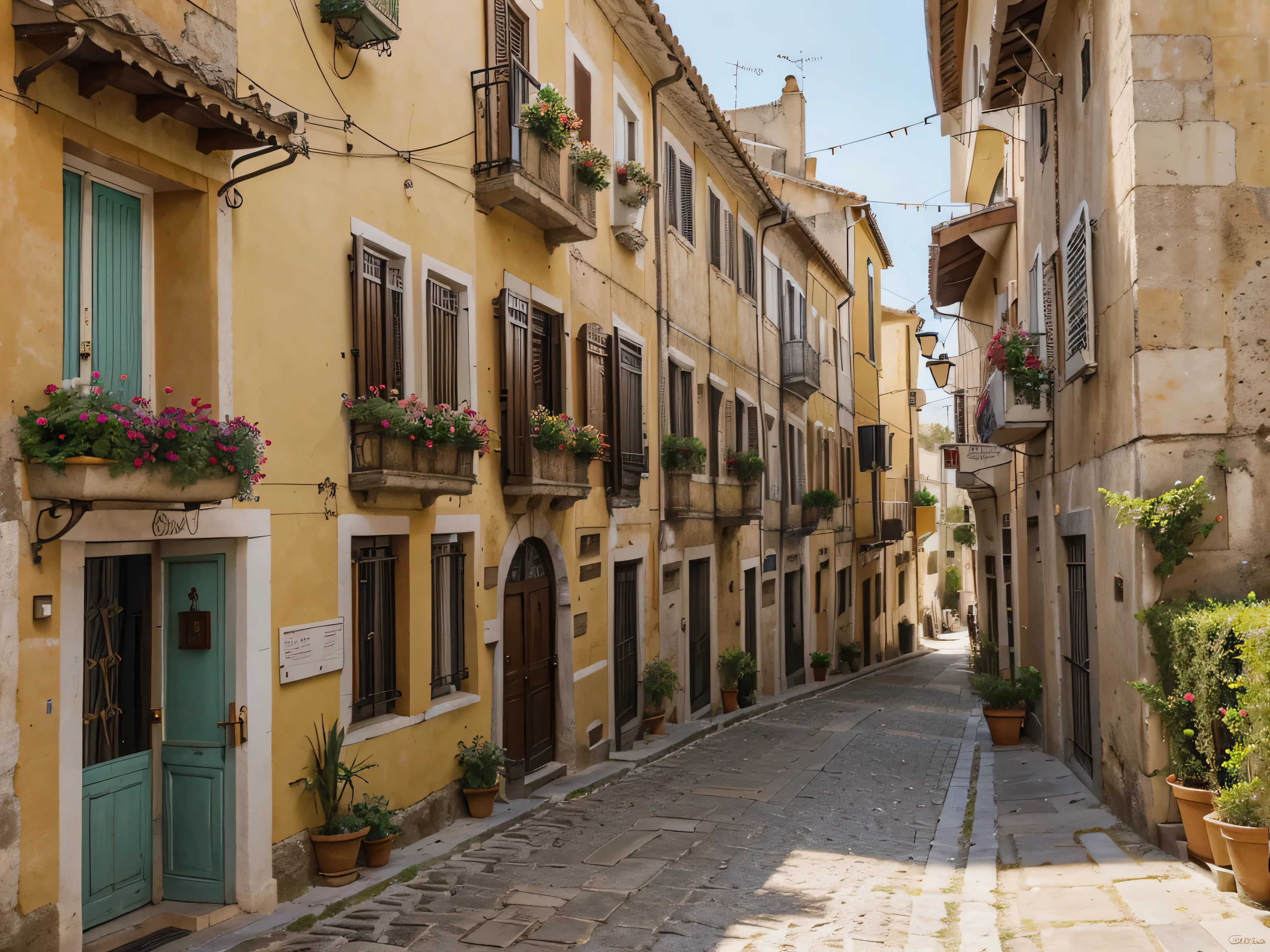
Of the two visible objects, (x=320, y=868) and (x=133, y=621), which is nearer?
(x=133, y=621)

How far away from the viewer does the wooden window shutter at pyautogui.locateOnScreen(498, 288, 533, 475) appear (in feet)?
33.6

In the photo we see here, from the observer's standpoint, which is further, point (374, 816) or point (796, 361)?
point (796, 361)

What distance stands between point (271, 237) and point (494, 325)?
3.35 meters

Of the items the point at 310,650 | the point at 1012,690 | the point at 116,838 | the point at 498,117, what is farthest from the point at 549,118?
the point at 1012,690

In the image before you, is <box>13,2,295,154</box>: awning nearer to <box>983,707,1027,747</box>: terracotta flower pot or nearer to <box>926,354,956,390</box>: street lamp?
<box>983,707,1027,747</box>: terracotta flower pot

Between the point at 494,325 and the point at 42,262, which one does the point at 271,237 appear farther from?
the point at 494,325

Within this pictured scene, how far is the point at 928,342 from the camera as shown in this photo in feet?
68.2

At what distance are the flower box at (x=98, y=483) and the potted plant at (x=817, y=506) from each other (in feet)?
61.3

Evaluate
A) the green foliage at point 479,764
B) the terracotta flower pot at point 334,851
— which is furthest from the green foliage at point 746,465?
the terracotta flower pot at point 334,851

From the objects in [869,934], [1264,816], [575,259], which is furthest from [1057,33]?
[869,934]

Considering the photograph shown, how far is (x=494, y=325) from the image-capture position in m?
10.2

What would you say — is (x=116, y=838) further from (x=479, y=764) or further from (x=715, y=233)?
(x=715, y=233)

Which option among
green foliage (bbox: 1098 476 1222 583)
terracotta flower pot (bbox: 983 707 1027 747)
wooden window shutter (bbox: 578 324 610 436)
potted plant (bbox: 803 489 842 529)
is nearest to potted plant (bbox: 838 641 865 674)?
potted plant (bbox: 803 489 842 529)

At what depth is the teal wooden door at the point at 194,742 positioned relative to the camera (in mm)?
6574
